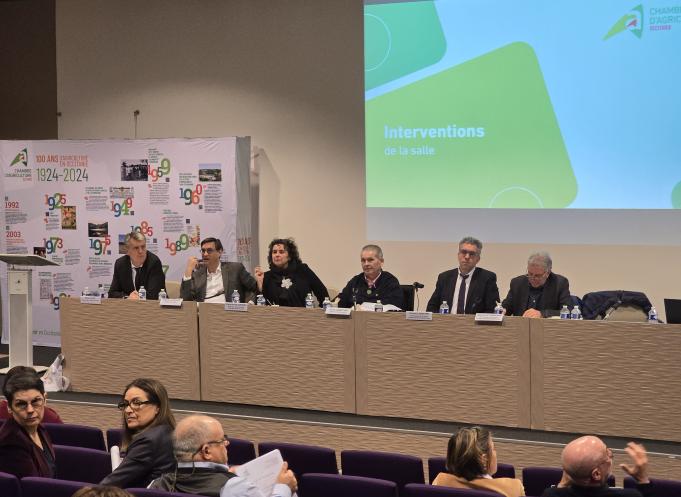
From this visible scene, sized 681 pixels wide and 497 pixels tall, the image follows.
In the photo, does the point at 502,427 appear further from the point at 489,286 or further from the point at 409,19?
the point at 409,19

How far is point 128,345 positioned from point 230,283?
2.94ft

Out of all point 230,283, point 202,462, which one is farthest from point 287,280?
point 202,462

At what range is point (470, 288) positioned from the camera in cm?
650

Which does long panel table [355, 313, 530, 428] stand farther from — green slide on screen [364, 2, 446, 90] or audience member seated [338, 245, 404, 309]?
green slide on screen [364, 2, 446, 90]

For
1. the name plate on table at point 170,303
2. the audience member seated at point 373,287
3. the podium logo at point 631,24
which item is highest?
the podium logo at point 631,24

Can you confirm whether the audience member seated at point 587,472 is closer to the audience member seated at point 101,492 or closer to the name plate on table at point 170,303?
the audience member seated at point 101,492

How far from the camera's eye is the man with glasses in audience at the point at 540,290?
6230 millimetres

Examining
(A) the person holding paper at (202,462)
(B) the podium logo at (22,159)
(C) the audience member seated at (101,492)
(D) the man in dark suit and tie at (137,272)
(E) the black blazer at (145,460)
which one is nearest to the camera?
(C) the audience member seated at (101,492)

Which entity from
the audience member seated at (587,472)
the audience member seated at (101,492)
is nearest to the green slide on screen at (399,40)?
the audience member seated at (587,472)

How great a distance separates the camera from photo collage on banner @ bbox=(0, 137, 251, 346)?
870cm

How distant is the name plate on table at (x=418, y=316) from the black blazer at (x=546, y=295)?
85 centimetres

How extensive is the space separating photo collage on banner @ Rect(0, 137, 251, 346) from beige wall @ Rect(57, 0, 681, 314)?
490mm

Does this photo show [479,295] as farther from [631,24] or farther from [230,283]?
[631,24]

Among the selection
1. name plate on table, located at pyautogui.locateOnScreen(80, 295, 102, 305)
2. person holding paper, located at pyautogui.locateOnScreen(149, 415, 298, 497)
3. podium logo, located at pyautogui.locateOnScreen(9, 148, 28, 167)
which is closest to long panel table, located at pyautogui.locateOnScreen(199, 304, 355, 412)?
name plate on table, located at pyautogui.locateOnScreen(80, 295, 102, 305)
